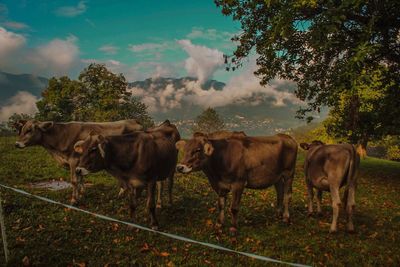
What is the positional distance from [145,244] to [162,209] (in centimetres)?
360

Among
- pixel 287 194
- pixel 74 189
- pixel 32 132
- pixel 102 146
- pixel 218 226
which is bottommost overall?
pixel 218 226

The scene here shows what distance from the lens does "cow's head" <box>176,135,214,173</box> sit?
9.32 meters

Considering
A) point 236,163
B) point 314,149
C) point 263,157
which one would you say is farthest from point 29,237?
point 314,149

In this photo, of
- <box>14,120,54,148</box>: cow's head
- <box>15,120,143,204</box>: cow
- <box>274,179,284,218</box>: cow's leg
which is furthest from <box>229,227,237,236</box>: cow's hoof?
<box>14,120,54,148</box>: cow's head

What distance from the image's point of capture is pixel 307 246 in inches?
368

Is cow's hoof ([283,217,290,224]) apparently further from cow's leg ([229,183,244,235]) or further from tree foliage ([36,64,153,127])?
tree foliage ([36,64,153,127])

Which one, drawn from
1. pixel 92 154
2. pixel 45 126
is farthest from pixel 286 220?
pixel 45 126

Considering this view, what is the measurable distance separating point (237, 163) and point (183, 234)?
104 inches

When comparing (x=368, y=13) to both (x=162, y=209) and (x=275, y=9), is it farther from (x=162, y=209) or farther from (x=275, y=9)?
(x=162, y=209)

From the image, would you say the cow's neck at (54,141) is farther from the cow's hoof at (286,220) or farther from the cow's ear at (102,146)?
the cow's hoof at (286,220)

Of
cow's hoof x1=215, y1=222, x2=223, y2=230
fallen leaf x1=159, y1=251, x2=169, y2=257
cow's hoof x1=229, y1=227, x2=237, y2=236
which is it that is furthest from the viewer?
cow's hoof x1=215, y1=222, x2=223, y2=230

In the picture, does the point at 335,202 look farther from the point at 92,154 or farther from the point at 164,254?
the point at 92,154

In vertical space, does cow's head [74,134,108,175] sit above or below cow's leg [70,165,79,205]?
above

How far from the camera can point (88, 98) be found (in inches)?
2783
